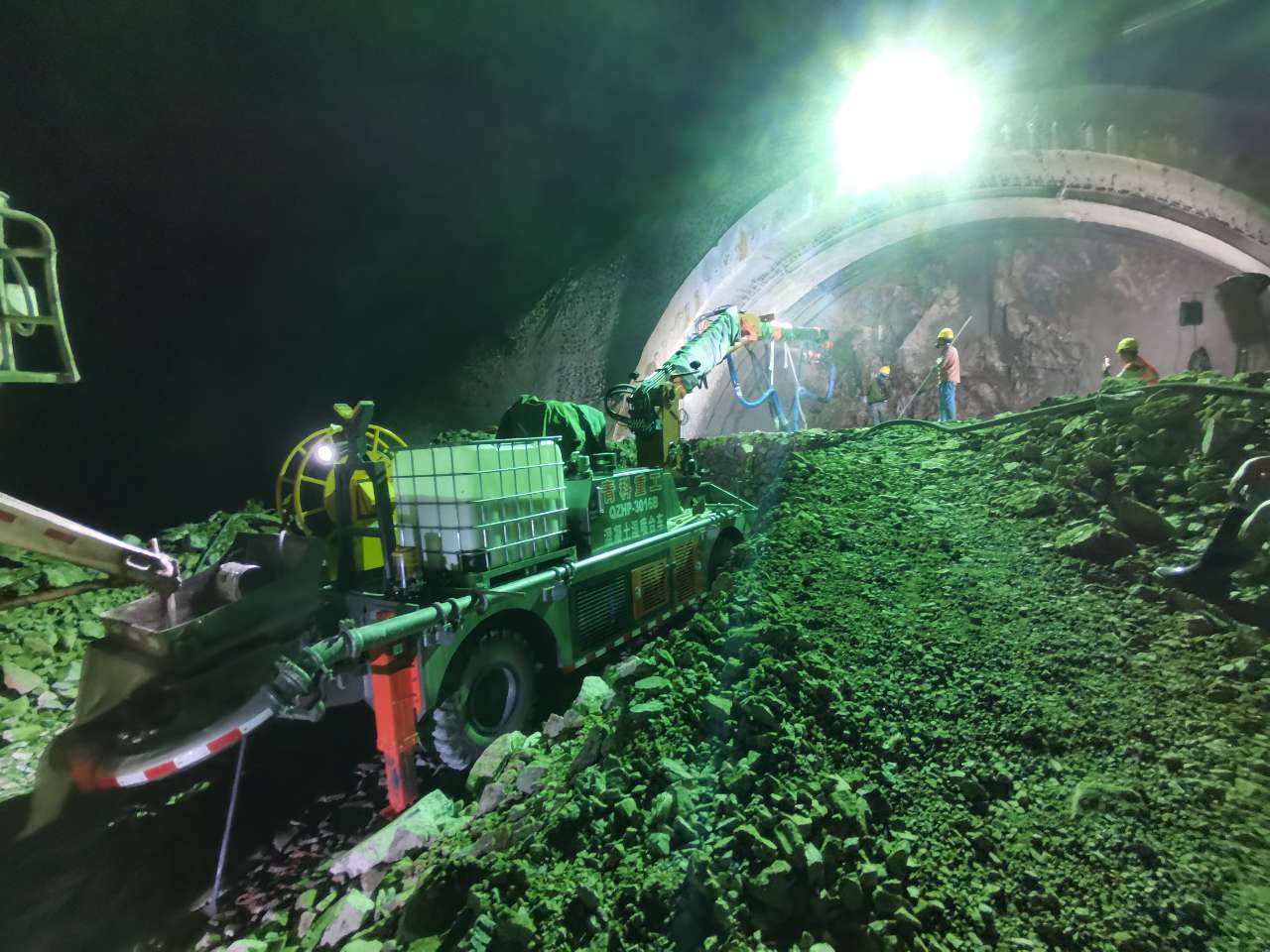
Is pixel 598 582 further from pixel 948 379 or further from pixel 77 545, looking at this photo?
pixel 948 379

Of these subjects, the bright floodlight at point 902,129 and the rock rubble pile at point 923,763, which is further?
the bright floodlight at point 902,129

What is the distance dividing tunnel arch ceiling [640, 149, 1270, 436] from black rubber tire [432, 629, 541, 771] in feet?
27.5

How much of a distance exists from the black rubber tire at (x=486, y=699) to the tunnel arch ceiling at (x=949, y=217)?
8390 mm

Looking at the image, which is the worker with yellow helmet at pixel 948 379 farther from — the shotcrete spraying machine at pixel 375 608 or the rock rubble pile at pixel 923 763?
the shotcrete spraying machine at pixel 375 608

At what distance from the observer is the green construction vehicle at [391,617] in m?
3.13

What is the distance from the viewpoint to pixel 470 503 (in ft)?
12.5

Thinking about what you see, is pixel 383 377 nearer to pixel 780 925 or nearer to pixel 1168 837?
pixel 780 925

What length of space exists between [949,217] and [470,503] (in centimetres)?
1530

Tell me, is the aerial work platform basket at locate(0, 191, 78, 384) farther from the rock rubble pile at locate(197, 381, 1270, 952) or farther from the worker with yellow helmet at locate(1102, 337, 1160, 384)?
the worker with yellow helmet at locate(1102, 337, 1160, 384)

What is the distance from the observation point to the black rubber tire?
3855mm

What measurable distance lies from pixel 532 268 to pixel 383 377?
11.0 feet

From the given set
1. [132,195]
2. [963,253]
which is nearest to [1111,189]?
[963,253]

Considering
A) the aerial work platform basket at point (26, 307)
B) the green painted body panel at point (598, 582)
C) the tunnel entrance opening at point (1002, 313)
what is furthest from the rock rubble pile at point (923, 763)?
the tunnel entrance opening at point (1002, 313)

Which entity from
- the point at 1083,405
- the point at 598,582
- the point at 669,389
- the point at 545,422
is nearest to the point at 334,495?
the point at 545,422
